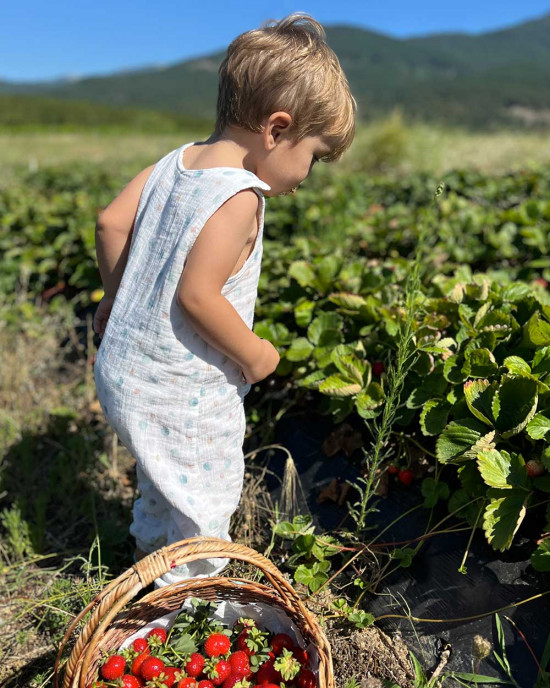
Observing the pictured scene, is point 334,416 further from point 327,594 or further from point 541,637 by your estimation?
point 541,637

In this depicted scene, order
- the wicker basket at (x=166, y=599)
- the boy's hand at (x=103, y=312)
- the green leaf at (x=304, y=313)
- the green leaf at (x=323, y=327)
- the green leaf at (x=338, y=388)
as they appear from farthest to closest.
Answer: the green leaf at (x=304, y=313)
the green leaf at (x=323, y=327)
the green leaf at (x=338, y=388)
the boy's hand at (x=103, y=312)
the wicker basket at (x=166, y=599)

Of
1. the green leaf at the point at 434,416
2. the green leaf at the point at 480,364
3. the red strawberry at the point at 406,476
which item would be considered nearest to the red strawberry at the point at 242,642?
the red strawberry at the point at 406,476

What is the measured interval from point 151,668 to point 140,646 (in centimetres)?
12

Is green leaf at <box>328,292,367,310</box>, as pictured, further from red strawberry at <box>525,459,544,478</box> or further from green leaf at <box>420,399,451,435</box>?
red strawberry at <box>525,459,544,478</box>

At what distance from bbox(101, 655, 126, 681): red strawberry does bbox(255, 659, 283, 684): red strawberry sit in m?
0.36

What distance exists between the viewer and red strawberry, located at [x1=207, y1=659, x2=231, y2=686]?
59.2 inches

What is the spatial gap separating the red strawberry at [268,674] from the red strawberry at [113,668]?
0.36 m

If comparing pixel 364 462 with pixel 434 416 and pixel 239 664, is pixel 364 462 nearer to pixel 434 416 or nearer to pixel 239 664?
pixel 434 416

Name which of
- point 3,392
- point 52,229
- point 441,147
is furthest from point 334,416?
point 441,147

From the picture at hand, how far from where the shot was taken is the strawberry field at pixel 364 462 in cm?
155

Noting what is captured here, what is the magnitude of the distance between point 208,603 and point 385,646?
0.51 m

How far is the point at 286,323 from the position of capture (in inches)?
98.5

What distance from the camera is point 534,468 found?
1562mm

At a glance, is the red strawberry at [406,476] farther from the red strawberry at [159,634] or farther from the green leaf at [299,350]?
the red strawberry at [159,634]
